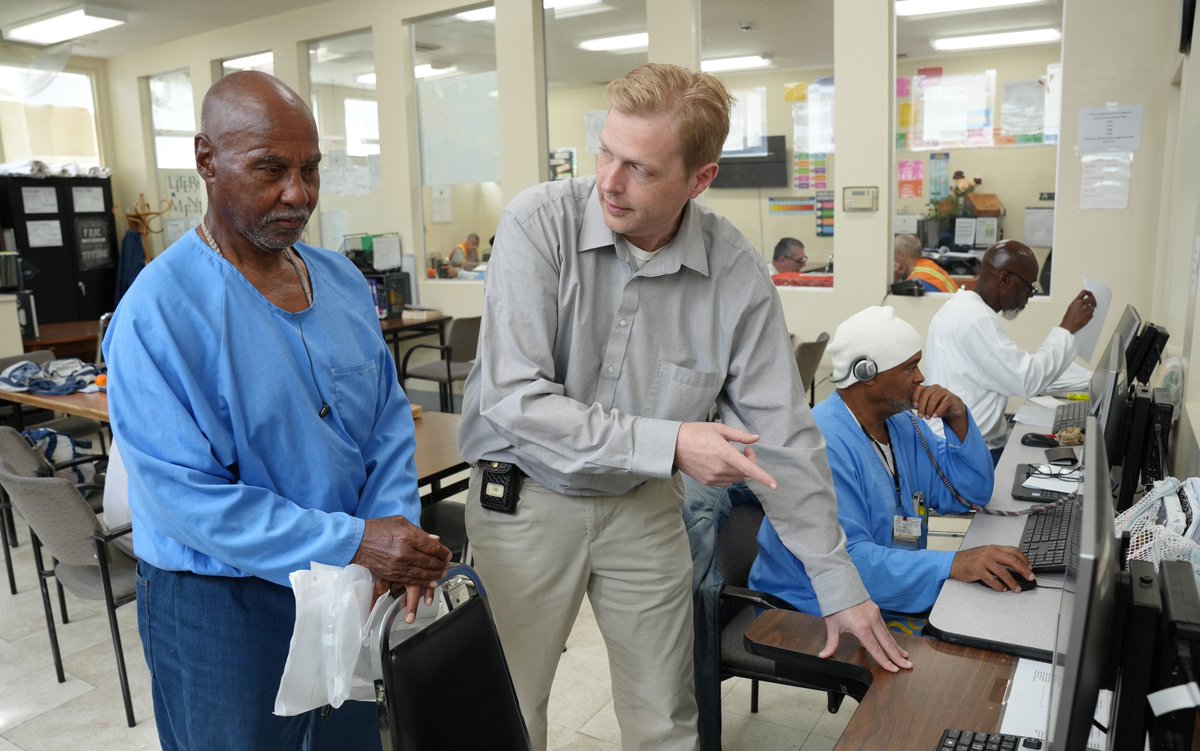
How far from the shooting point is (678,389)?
5.04ft

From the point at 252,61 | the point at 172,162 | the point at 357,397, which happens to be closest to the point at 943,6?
the point at 357,397

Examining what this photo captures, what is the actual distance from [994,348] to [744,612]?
5.47 ft

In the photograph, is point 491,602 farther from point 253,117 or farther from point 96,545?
point 96,545

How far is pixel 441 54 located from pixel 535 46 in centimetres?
116

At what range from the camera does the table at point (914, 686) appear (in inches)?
49.7

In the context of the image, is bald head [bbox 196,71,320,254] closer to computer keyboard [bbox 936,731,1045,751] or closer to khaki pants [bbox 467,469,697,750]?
khaki pants [bbox 467,469,697,750]

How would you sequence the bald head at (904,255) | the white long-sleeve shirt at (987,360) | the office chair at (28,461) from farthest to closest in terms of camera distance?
the bald head at (904,255) < the white long-sleeve shirt at (987,360) < the office chair at (28,461)

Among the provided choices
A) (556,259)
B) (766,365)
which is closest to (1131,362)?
(766,365)

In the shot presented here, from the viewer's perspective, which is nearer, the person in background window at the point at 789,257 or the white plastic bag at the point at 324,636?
the white plastic bag at the point at 324,636

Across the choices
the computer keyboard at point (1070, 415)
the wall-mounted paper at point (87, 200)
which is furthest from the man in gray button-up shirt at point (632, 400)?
the wall-mounted paper at point (87, 200)

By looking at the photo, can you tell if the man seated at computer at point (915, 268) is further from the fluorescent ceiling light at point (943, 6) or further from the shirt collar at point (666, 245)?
the shirt collar at point (666, 245)

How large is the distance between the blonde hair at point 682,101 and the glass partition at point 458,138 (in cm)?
616

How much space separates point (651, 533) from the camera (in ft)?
5.29

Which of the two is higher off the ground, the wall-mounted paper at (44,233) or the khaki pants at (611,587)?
the wall-mounted paper at (44,233)
